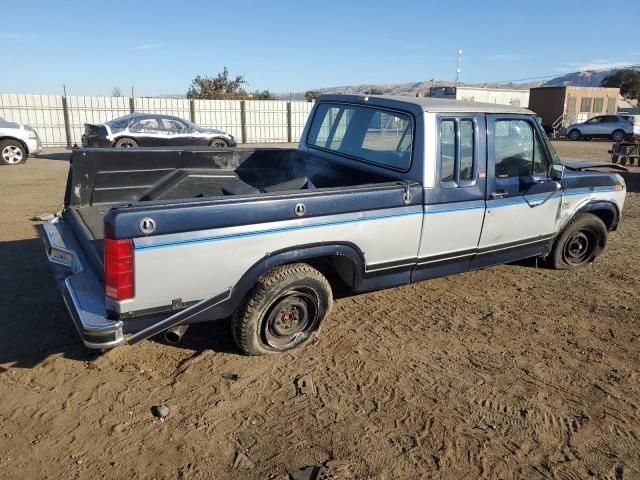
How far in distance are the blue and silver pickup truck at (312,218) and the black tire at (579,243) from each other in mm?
17

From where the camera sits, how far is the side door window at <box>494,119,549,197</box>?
175 inches

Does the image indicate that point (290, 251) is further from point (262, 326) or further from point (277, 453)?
Answer: point (277, 453)

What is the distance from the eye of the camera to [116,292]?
2883 millimetres

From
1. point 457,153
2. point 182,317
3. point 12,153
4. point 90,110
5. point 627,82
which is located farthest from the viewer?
point 627,82

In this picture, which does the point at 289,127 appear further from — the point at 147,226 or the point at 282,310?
the point at 147,226

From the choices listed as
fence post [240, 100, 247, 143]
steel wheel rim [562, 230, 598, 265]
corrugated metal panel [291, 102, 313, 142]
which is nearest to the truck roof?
steel wheel rim [562, 230, 598, 265]

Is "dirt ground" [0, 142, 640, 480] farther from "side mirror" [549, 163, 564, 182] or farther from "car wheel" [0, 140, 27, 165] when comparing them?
"car wheel" [0, 140, 27, 165]

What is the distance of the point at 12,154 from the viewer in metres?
13.8

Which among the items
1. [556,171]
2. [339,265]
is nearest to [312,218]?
[339,265]

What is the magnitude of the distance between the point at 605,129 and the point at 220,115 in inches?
861

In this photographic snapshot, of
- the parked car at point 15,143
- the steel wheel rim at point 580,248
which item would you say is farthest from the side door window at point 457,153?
the parked car at point 15,143

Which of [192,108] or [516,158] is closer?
[516,158]

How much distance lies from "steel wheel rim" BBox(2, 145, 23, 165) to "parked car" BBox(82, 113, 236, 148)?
1826 mm

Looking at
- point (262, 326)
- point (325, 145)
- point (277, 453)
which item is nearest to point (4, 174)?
point (325, 145)
